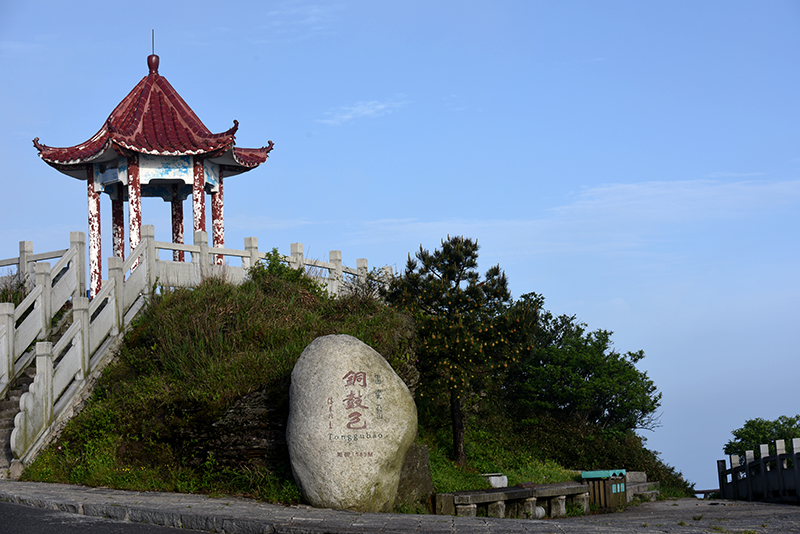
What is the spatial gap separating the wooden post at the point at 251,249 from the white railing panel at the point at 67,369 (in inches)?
195

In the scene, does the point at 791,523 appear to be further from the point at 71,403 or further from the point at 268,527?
the point at 71,403

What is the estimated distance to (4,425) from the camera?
15391 mm

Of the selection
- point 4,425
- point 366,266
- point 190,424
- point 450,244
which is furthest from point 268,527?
point 366,266

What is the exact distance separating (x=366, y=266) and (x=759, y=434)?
17.3m

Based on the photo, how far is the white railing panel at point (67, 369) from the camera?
598 inches

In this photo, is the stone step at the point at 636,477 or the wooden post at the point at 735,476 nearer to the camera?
the stone step at the point at 636,477

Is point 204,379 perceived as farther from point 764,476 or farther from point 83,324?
point 764,476

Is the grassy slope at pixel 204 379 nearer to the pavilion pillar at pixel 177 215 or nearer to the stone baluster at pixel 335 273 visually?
the stone baluster at pixel 335 273

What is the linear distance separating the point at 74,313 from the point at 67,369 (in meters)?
1.17

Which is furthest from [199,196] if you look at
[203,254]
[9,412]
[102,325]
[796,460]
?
[796,460]

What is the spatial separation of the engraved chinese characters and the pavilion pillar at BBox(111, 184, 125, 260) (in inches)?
559

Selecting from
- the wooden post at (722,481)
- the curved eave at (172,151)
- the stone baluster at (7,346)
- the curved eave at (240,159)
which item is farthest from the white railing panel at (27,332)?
the wooden post at (722,481)

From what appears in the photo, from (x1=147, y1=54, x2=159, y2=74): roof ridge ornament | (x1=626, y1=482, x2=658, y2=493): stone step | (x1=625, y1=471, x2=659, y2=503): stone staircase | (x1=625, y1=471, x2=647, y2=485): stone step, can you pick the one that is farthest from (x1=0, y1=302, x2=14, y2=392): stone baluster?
(x1=625, y1=471, x2=647, y2=485): stone step

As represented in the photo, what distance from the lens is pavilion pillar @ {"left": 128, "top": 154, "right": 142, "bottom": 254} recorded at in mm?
20188
